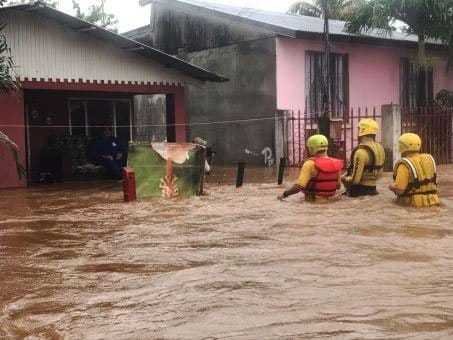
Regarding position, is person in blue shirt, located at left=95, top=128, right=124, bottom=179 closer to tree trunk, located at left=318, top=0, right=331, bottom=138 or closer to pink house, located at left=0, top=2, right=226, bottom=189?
pink house, located at left=0, top=2, right=226, bottom=189

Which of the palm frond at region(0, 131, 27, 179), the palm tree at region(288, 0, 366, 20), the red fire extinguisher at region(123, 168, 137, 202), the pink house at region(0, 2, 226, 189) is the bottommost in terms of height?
the red fire extinguisher at region(123, 168, 137, 202)

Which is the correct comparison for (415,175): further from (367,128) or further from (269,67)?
(269,67)

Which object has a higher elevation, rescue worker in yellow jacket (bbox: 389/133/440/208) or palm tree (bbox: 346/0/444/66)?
palm tree (bbox: 346/0/444/66)

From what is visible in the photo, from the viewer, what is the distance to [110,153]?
17078 mm

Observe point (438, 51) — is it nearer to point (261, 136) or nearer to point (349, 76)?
point (349, 76)

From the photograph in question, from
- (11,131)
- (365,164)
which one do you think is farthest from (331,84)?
(365,164)

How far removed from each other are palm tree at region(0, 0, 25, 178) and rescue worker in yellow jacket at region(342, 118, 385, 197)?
6.30 metres

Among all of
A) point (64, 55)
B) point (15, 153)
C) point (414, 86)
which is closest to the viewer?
point (15, 153)

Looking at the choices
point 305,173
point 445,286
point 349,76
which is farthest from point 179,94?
point 445,286

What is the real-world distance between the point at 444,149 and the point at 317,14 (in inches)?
583

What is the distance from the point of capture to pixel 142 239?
7.77 m

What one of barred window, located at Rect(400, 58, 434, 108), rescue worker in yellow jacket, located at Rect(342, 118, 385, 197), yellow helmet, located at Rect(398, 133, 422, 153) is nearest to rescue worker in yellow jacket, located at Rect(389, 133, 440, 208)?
yellow helmet, located at Rect(398, 133, 422, 153)

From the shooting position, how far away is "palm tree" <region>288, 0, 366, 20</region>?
18.8 metres

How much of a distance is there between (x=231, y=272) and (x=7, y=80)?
8.10 m
